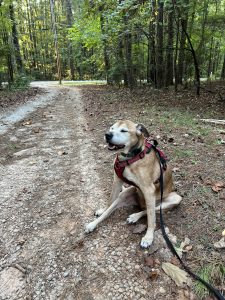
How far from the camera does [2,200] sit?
4160mm

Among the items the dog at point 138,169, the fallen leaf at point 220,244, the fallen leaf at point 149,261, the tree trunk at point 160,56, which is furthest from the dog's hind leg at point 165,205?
the tree trunk at point 160,56

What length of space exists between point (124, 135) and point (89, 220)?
1365 millimetres

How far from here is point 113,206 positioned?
3.59 metres

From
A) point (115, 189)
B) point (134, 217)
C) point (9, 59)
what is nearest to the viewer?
point (134, 217)

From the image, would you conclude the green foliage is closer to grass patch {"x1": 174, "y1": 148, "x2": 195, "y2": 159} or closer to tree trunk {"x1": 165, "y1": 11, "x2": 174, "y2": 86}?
tree trunk {"x1": 165, "y1": 11, "x2": 174, "y2": 86}

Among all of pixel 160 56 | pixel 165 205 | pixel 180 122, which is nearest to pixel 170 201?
pixel 165 205

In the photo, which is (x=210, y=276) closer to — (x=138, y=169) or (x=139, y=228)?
(x=139, y=228)

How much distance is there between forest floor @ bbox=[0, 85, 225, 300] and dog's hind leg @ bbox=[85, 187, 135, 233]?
10 centimetres

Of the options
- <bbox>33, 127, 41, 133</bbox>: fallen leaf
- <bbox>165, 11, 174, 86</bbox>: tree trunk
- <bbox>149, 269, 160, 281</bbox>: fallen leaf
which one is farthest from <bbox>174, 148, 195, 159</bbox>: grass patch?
<bbox>165, 11, 174, 86</bbox>: tree trunk

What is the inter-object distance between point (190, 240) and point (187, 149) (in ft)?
10.00

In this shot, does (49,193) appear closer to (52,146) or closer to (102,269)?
(102,269)

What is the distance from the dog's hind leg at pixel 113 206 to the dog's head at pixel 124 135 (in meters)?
0.82

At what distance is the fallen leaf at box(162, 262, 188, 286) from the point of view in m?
2.65

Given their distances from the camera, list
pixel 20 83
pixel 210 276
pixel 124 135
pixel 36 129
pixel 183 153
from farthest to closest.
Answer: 1. pixel 20 83
2. pixel 36 129
3. pixel 183 153
4. pixel 124 135
5. pixel 210 276
